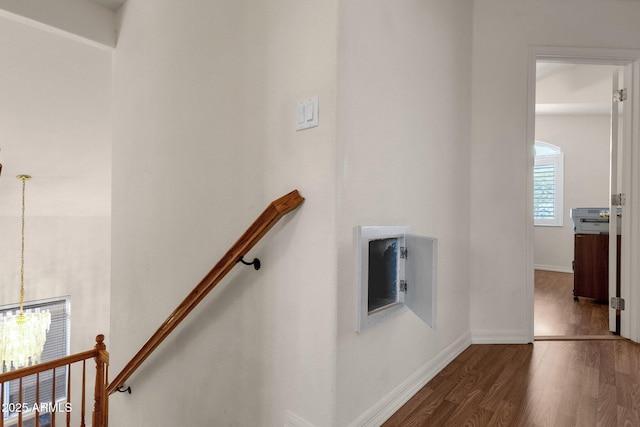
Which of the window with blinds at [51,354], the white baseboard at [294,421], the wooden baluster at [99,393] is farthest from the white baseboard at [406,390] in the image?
the window with blinds at [51,354]

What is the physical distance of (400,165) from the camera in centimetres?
171

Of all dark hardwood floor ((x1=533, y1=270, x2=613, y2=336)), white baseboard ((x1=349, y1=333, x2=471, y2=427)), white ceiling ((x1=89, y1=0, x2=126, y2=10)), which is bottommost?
dark hardwood floor ((x1=533, y1=270, x2=613, y2=336))

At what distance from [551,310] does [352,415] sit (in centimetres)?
293

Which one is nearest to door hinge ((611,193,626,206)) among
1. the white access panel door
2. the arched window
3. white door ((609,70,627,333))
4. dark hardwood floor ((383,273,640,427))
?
white door ((609,70,627,333))

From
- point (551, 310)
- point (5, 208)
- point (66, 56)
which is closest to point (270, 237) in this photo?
point (66, 56)

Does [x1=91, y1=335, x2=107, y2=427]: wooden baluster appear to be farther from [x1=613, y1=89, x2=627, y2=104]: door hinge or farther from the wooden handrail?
[x1=613, y1=89, x2=627, y2=104]: door hinge

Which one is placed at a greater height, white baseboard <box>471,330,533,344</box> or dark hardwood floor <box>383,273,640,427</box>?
white baseboard <box>471,330,533,344</box>

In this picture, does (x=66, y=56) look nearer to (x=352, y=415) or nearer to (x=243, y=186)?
(x=243, y=186)

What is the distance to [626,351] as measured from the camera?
7.82 ft

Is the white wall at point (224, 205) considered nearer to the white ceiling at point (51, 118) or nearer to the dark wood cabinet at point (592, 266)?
the white ceiling at point (51, 118)

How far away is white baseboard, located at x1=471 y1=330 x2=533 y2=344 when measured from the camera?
250 cm

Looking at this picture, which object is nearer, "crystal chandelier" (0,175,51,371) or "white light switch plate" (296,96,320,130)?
"white light switch plate" (296,96,320,130)

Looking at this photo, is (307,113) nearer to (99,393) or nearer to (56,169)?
(99,393)

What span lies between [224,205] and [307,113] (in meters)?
0.70
